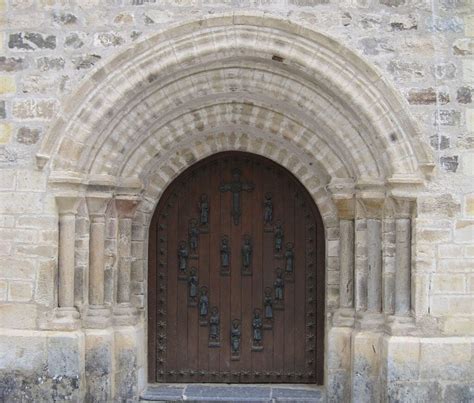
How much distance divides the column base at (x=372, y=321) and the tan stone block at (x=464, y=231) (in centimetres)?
82

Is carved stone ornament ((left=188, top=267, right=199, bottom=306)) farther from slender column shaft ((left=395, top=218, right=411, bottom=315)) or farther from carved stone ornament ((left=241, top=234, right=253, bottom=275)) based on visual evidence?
slender column shaft ((left=395, top=218, right=411, bottom=315))

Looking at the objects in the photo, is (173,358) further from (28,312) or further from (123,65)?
(123,65)

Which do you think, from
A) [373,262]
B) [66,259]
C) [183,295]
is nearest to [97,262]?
[66,259]

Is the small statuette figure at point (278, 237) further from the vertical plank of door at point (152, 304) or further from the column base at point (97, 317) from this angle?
the column base at point (97, 317)

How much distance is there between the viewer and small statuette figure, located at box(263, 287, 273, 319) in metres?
6.98

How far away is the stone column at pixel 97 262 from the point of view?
6469mm

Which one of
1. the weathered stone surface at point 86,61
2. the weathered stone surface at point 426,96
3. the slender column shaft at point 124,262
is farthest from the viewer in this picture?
the slender column shaft at point 124,262

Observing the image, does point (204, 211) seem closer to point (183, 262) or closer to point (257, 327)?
point (183, 262)

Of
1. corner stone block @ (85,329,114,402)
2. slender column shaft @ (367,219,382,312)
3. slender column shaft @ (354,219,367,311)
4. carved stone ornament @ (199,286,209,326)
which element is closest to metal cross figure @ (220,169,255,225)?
carved stone ornament @ (199,286,209,326)

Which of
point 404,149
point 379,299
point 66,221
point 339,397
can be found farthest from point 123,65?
point 339,397

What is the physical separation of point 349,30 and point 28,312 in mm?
3115

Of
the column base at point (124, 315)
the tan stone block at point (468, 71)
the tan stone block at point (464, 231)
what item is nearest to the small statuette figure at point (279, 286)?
the column base at point (124, 315)

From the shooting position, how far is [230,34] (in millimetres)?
6195

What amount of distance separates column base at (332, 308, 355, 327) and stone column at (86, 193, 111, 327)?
1.76m
